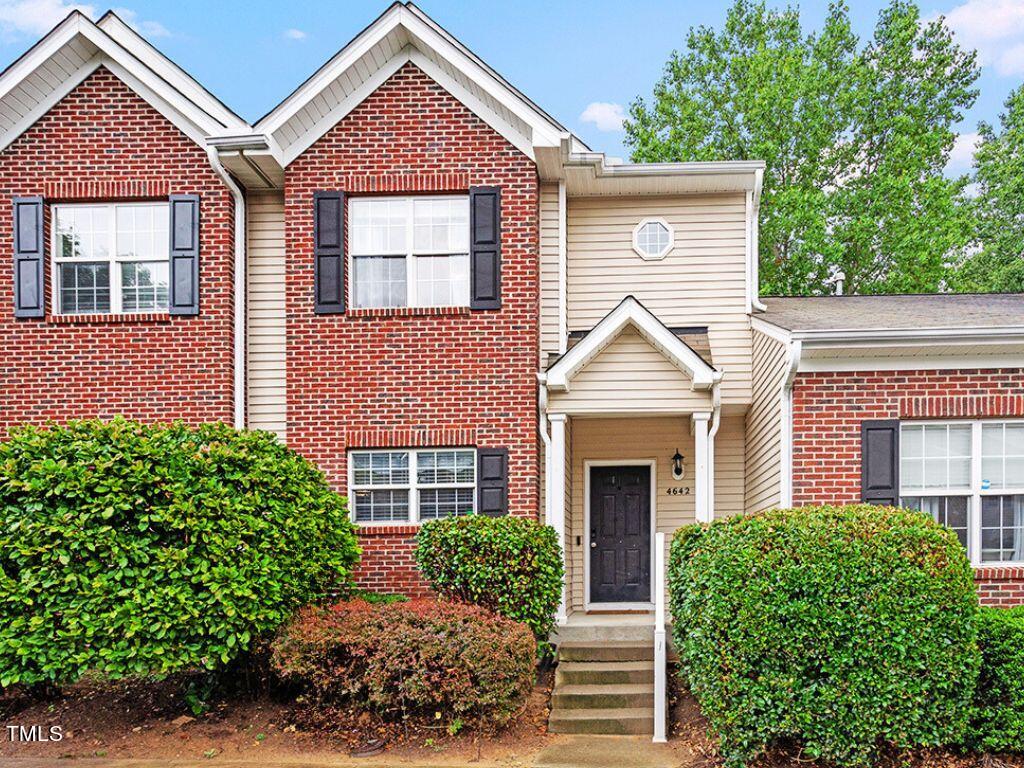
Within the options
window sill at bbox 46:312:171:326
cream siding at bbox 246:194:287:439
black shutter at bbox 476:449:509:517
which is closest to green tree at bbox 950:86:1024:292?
black shutter at bbox 476:449:509:517

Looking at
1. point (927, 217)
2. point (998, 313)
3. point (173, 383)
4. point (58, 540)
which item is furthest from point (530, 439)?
point (927, 217)

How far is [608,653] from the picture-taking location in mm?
9016

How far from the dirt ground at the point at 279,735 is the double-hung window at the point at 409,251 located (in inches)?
179

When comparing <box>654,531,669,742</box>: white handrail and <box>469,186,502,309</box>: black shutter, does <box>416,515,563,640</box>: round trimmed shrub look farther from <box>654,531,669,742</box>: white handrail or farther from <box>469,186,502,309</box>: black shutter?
<box>469,186,502,309</box>: black shutter

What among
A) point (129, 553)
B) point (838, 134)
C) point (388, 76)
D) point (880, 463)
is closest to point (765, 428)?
point (880, 463)

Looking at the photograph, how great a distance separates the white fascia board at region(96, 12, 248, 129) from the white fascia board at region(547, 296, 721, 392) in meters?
4.56

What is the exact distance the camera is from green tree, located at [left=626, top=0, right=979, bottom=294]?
21.4 m

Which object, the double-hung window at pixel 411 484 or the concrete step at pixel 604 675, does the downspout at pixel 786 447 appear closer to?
the concrete step at pixel 604 675

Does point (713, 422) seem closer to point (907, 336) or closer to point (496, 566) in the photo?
point (907, 336)

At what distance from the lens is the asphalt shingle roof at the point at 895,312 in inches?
383

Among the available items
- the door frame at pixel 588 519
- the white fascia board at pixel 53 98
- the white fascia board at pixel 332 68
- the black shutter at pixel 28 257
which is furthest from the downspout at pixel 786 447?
the white fascia board at pixel 53 98

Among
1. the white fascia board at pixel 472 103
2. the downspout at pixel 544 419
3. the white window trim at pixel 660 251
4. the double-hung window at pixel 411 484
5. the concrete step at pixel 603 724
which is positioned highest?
the white fascia board at pixel 472 103

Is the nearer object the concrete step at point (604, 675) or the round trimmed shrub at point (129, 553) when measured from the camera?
the round trimmed shrub at point (129, 553)

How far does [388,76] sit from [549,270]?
2976 millimetres
